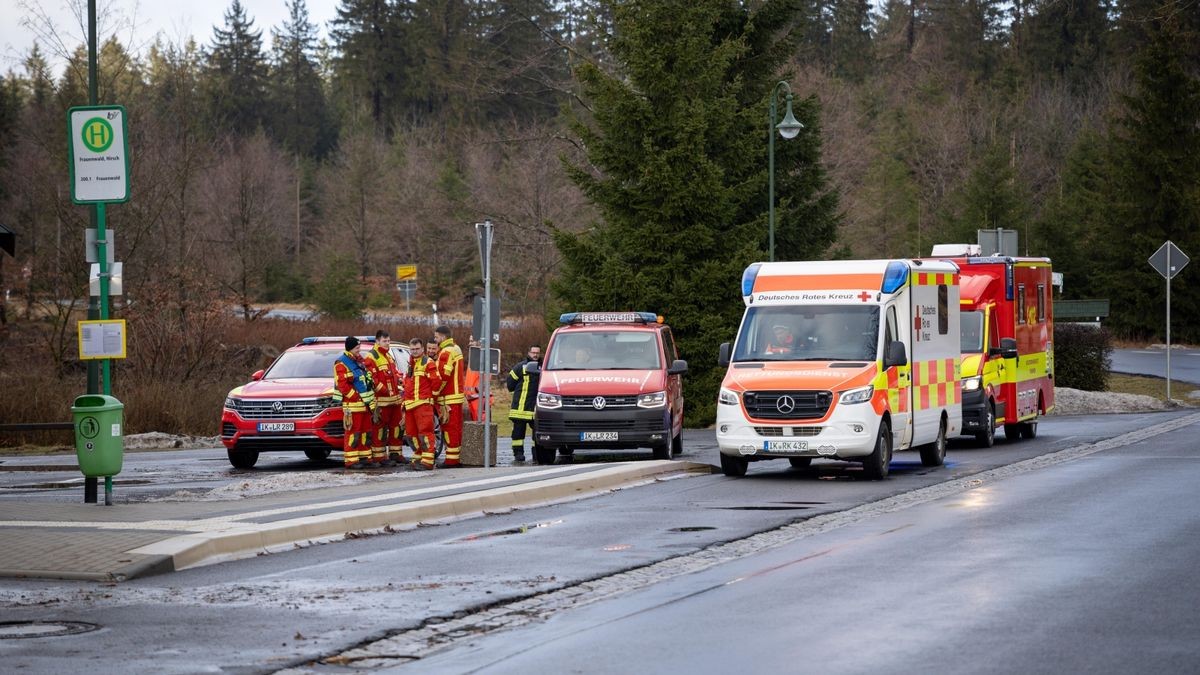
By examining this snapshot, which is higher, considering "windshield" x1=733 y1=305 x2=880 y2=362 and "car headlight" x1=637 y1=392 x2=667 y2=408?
"windshield" x1=733 y1=305 x2=880 y2=362

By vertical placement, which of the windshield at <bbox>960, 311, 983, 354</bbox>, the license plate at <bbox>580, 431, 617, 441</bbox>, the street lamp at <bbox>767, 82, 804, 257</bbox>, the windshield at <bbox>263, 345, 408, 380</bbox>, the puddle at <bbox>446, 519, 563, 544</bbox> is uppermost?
the street lamp at <bbox>767, 82, 804, 257</bbox>

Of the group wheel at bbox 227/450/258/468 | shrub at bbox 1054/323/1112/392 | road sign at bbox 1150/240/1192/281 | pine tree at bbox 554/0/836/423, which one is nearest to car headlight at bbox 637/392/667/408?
wheel at bbox 227/450/258/468

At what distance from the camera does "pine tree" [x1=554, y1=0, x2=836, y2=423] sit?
35469 millimetres

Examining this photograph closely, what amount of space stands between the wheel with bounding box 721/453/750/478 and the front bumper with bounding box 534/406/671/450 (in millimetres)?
2990

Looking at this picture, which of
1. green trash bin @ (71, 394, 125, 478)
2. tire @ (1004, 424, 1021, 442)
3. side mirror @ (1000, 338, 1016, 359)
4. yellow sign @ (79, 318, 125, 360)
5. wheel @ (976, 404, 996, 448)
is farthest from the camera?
tire @ (1004, 424, 1021, 442)


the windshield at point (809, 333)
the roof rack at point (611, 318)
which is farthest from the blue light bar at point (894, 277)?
the roof rack at point (611, 318)

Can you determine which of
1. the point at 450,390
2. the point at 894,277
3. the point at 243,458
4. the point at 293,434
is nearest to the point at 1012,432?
the point at 894,277

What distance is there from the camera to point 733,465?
68.2 ft

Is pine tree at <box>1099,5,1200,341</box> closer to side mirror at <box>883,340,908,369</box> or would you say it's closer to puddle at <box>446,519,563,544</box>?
side mirror at <box>883,340,908,369</box>

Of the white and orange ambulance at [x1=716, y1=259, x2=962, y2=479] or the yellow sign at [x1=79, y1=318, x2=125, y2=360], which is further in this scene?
the white and orange ambulance at [x1=716, y1=259, x2=962, y2=479]

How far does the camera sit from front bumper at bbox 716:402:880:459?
64.8 ft

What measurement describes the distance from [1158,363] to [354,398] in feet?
126

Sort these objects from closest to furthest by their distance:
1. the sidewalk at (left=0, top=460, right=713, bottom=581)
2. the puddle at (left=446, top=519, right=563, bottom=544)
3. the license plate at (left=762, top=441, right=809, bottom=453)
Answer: the sidewalk at (left=0, top=460, right=713, bottom=581), the puddle at (left=446, top=519, right=563, bottom=544), the license plate at (left=762, top=441, right=809, bottom=453)

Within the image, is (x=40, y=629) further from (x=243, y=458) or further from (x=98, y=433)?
(x=243, y=458)
